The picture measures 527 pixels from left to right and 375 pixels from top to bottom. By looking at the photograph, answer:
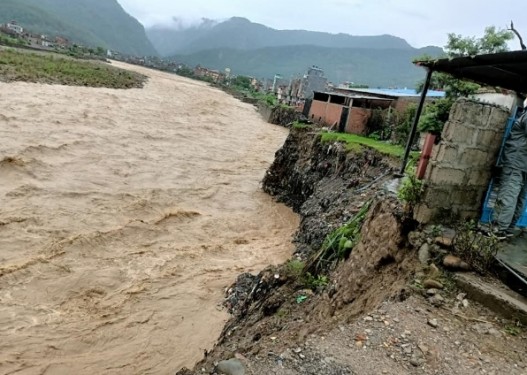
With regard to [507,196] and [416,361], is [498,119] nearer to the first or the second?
[507,196]

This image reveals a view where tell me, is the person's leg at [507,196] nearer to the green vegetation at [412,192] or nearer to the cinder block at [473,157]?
the cinder block at [473,157]

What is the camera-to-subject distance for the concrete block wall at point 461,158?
5.26 meters

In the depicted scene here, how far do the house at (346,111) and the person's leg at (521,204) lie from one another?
Answer: 56.4 feet

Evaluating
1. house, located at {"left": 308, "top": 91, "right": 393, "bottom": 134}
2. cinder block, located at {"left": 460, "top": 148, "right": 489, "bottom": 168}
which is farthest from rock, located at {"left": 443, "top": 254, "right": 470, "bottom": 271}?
house, located at {"left": 308, "top": 91, "right": 393, "bottom": 134}

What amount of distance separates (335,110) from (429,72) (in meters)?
17.5

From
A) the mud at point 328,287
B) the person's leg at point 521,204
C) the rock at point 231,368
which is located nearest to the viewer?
the rock at point 231,368

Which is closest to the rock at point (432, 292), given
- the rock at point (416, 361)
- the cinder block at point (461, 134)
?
the rock at point (416, 361)

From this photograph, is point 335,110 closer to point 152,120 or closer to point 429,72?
point 152,120

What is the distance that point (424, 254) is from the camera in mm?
5051

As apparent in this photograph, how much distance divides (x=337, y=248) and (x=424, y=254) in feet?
7.06

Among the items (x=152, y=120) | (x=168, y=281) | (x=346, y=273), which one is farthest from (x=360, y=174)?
(x=152, y=120)

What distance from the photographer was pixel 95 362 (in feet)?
22.0

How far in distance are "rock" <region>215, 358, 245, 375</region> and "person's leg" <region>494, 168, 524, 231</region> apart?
3.85 m

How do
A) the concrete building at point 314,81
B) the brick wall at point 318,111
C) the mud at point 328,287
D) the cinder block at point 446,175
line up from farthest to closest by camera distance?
the concrete building at point 314,81 → the brick wall at point 318,111 → the cinder block at point 446,175 → the mud at point 328,287
